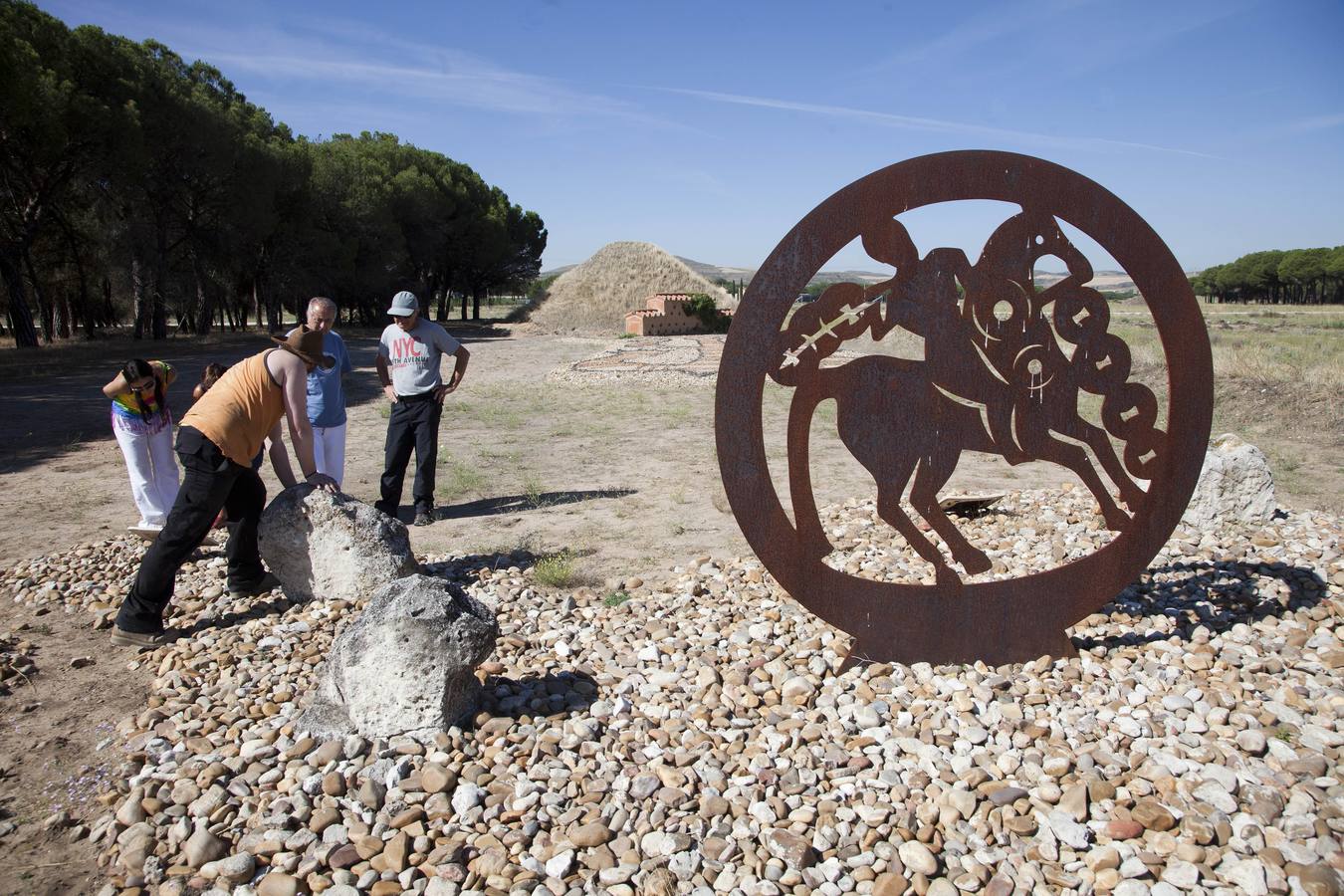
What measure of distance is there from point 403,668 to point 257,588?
2.30 metres

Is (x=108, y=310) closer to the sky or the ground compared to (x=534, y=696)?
closer to the sky

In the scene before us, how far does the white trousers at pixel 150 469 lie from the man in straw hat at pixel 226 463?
1.25m

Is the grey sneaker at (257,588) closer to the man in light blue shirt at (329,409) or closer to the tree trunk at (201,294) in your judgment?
the man in light blue shirt at (329,409)

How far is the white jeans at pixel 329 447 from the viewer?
648 cm

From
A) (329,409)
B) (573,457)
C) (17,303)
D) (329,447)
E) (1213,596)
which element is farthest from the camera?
(17,303)

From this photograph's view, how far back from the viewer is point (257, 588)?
16.8 ft

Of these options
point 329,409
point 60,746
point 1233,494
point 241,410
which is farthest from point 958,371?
point 329,409

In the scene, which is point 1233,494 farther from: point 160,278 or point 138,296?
point 138,296

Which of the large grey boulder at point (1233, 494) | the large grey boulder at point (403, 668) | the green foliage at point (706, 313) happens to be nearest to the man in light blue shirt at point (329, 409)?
the large grey boulder at point (403, 668)

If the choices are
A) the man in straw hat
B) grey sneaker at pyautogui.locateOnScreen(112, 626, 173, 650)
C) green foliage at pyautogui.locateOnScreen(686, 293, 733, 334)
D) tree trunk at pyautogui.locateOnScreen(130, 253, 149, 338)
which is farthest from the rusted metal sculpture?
green foliage at pyautogui.locateOnScreen(686, 293, 733, 334)

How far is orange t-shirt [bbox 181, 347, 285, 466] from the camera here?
4.49 metres

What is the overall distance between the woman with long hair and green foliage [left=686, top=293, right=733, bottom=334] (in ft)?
104

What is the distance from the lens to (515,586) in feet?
17.1

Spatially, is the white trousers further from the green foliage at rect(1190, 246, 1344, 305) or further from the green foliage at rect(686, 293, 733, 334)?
the green foliage at rect(1190, 246, 1344, 305)
